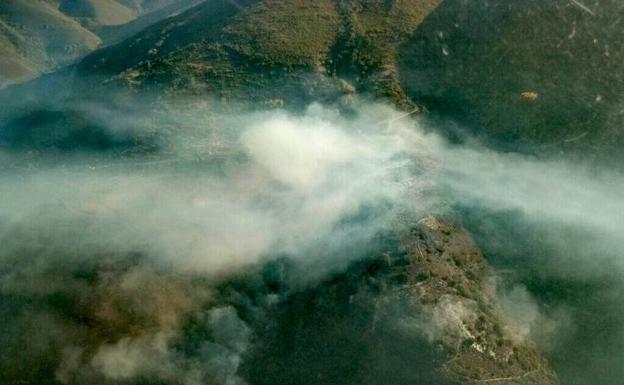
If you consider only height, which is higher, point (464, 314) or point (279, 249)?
point (464, 314)

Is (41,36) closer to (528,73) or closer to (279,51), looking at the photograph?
(279,51)

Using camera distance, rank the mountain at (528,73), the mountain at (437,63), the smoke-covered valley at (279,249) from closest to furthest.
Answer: the smoke-covered valley at (279,249) < the mountain at (528,73) < the mountain at (437,63)

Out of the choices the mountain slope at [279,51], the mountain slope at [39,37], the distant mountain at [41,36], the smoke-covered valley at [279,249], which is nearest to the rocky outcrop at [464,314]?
the smoke-covered valley at [279,249]

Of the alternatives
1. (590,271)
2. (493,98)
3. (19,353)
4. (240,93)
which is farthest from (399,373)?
(240,93)

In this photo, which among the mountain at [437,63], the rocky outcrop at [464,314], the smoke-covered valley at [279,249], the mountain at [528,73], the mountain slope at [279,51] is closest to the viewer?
the rocky outcrop at [464,314]

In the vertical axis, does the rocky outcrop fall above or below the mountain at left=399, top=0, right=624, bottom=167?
below

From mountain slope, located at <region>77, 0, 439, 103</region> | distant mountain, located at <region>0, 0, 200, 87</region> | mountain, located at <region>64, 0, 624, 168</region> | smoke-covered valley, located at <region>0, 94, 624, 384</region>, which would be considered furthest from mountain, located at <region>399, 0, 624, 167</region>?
distant mountain, located at <region>0, 0, 200, 87</region>

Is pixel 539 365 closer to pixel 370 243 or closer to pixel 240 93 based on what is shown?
pixel 370 243

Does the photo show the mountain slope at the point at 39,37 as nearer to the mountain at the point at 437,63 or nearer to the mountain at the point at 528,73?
the mountain at the point at 437,63

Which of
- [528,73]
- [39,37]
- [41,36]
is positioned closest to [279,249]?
[528,73]

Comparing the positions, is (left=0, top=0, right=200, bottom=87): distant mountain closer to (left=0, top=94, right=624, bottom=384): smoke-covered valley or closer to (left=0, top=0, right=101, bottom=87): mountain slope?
(left=0, top=0, right=101, bottom=87): mountain slope

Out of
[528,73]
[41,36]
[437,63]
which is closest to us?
[528,73]
